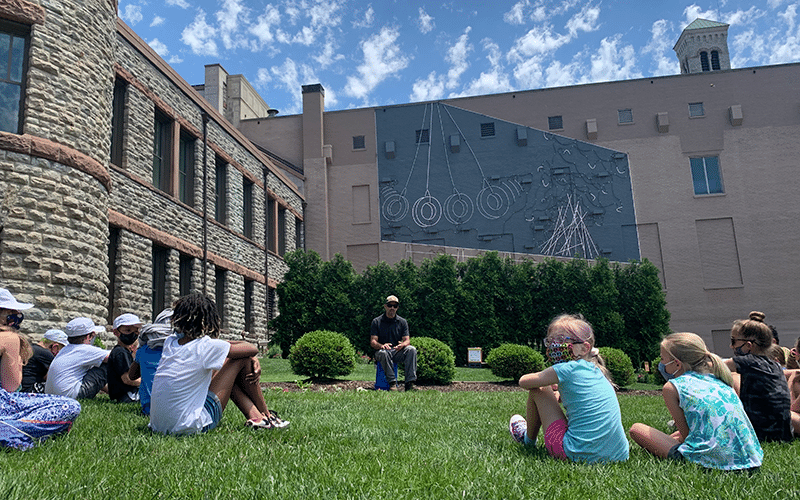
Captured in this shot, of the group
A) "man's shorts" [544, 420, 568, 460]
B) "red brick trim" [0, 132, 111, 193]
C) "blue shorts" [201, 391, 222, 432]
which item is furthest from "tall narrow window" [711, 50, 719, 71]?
"blue shorts" [201, 391, 222, 432]

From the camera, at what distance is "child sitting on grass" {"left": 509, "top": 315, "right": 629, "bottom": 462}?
13.1 ft

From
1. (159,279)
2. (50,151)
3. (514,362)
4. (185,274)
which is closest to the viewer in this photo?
(50,151)

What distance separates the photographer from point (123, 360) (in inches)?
282

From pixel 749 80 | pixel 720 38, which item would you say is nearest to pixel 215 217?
pixel 749 80

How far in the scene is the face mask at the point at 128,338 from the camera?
704 centimetres

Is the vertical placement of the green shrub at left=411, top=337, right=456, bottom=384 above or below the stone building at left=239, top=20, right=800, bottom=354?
below

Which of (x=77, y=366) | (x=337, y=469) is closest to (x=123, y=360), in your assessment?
(x=77, y=366)

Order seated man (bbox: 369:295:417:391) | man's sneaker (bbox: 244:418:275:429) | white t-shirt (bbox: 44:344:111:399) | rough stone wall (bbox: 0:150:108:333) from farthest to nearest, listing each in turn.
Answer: seated man (bbox: 369:295:417:391), rough stone wall (bbox: 0:150:108:333), white t-shirt (bbox: 44:344:111:399), man's sneaker (bbox: 244:418:275:429)

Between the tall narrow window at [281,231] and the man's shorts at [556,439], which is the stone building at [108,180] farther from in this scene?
the man's shorts at [556,439]

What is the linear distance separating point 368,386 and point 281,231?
16.0m

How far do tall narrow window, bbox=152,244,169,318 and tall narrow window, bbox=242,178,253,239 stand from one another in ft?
20.0

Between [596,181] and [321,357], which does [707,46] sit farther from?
[321,357]

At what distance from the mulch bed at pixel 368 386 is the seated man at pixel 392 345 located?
0.65 m

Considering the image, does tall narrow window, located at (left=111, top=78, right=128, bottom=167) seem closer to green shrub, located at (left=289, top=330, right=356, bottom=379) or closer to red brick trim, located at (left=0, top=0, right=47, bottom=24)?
red brick trim, located at (left=0, top=0, right=47, bottom=24)
